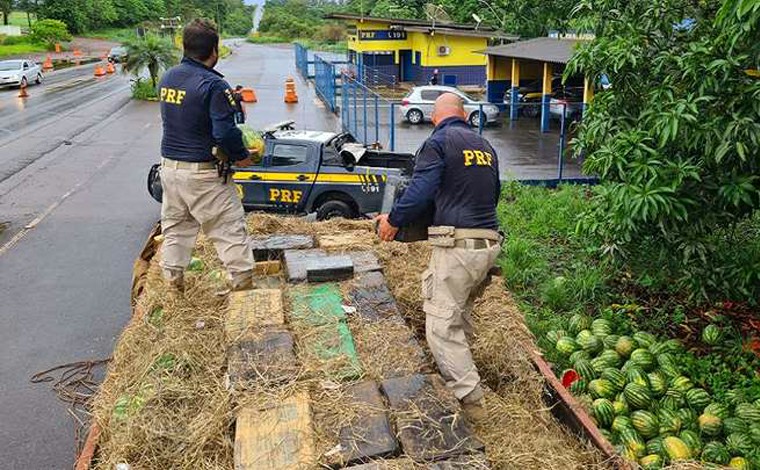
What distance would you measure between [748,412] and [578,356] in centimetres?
136

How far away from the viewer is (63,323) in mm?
7543

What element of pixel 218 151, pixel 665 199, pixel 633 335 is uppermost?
pixel 218 151

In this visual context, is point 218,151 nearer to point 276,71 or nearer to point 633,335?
point 633,335

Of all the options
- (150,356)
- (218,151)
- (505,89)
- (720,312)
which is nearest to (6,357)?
(150,356)

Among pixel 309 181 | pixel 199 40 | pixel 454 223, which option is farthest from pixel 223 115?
pixel 309 181

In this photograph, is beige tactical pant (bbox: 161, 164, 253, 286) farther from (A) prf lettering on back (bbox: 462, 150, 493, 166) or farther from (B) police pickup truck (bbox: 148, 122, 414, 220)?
(B) police pickup truck (bbox: 148, 122, 414, 220)

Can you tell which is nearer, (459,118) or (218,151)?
(459,118)

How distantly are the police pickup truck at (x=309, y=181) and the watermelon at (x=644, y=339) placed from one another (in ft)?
17.1

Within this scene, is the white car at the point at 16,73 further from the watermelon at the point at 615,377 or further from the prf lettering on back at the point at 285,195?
the watermelon at the point at 615,377

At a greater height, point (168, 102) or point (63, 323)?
point (168, 102)

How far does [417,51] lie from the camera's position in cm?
3628

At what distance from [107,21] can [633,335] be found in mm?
81495

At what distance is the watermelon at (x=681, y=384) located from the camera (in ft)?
17.1

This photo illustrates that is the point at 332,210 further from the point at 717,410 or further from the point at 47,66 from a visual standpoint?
the point at 47,66
